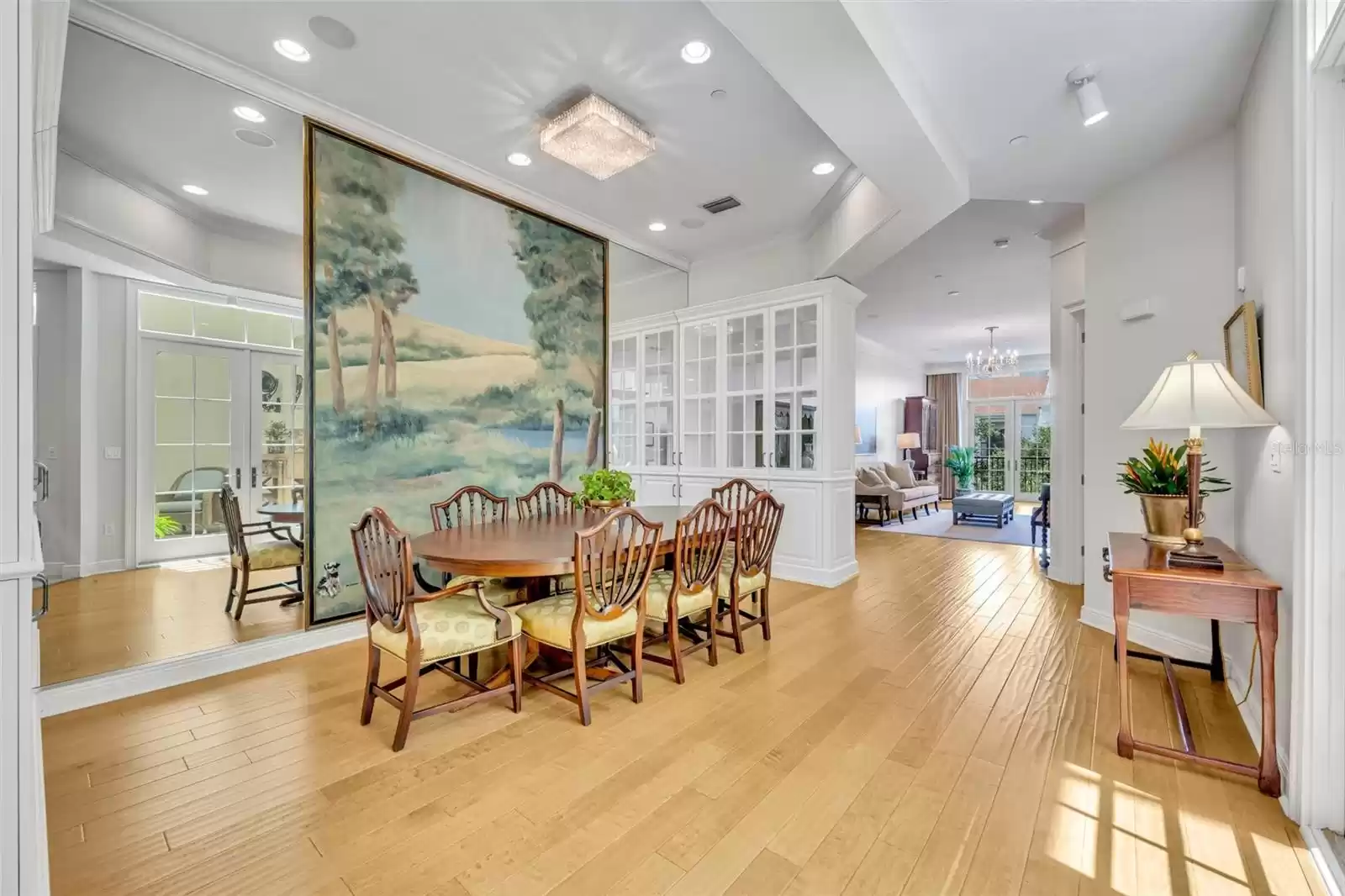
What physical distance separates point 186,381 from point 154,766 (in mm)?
1847

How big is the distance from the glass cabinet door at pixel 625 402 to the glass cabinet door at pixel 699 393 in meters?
0.54

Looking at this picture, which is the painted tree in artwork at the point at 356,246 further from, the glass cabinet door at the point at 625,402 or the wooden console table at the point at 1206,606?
the wooden console table at the point at 1206,606

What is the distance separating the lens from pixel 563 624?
2482 millimetres

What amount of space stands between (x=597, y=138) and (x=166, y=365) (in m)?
2.53

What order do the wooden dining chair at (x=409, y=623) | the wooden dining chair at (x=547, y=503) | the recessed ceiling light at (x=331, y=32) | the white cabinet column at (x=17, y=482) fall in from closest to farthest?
1. the white cabinet column at (x=17, y=482)
2. the wooden dining chair at (x=409, y=623)
3. the recessed ceiling light at (x=331, y=32)
4. the wooden dining chair at (x=547, y=503)

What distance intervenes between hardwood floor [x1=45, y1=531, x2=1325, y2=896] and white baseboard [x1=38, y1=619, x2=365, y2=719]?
10 cm

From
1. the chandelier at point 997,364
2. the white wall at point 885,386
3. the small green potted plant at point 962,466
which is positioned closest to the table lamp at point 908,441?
the white wall at point 885,386

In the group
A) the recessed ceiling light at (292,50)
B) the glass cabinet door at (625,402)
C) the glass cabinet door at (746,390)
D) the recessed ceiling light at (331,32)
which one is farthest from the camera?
the glass cabinet door at (625,402)

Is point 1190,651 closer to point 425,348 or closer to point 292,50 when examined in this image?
point 425,348

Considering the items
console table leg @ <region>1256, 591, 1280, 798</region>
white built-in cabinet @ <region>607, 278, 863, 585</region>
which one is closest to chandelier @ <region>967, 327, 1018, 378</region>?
white built-in cabinet @ <region>607, 278, 863, 585</region>

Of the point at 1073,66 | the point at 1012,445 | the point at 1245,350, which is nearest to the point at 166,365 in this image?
the point at 1073,66

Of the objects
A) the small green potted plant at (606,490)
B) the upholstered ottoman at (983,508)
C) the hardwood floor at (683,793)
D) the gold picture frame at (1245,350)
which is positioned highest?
the gold picture frame at (1245,350)

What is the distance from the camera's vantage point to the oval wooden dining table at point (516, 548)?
7.55ft

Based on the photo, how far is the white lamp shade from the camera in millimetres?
2072
